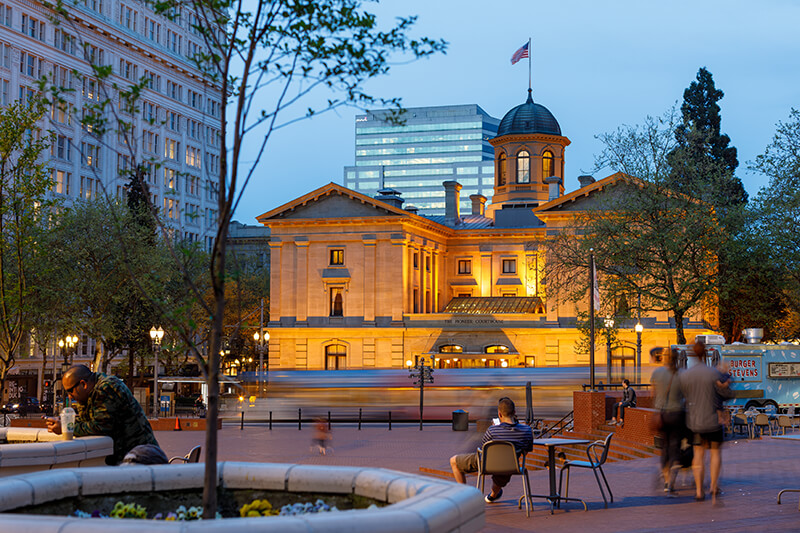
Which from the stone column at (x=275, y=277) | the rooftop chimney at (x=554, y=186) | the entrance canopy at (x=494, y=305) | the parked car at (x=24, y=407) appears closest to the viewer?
the parked car at (x=24, y=407)

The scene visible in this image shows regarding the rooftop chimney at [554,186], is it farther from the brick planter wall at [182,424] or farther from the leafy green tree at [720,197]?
the brick planter wall at [182,424]

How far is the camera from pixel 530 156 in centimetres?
8850

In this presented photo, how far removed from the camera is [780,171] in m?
42.5

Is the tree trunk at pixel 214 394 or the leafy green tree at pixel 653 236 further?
the leafy green tree at pixel 653 236

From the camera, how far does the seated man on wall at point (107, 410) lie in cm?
1120

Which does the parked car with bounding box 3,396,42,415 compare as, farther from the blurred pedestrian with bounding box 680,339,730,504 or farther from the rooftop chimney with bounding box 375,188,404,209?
the blurred pedestrian with bounding box 680,339,730,504

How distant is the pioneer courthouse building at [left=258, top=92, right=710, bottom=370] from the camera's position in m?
73.6

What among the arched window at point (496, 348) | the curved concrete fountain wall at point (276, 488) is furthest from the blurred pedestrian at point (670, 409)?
the arched window at point (496, 348)

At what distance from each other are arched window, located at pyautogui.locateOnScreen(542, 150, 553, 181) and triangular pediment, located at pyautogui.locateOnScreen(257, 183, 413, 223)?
777 inches

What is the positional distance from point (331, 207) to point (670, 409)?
6594cm

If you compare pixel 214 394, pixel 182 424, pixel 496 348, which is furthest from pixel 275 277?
pixel 214 394

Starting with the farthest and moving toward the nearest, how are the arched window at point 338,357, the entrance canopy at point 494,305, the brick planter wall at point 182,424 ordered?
the entrance canopy at point 494,305
the arched window at point 338,357
the brick planter wall at point 182,424

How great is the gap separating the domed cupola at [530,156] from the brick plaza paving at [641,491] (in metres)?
60.3

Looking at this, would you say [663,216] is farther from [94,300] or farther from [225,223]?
[225,223]
